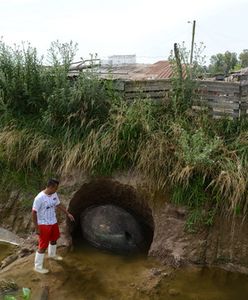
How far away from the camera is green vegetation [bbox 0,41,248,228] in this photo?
6.86 meters

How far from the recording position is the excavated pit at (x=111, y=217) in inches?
289

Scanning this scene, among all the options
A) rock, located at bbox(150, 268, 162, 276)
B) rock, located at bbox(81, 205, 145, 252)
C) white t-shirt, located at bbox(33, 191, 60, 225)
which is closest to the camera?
white t-shirt, located at bbox(33, 191, 60, 225)

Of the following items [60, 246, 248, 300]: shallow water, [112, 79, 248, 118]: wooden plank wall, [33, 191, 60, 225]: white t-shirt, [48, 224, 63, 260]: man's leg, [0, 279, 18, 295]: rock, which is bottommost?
[60, 246, 248, 300]: shallow water

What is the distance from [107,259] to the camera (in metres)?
6.98

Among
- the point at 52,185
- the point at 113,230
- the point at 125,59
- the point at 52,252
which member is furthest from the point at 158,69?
the point at 52,252

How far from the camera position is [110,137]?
7590 millimetres

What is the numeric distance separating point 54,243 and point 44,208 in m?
0.64

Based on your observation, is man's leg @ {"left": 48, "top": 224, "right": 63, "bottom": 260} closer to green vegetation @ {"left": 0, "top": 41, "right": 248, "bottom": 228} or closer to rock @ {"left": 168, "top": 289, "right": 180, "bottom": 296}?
green vegetation @ {"left": 0, "top": 41, "right": 248, "bottom": 228}

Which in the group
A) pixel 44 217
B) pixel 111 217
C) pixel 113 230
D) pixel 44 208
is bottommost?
pixel 113 230

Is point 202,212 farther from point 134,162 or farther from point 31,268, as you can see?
point 31,268

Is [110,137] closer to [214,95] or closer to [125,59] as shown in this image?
[214,95]

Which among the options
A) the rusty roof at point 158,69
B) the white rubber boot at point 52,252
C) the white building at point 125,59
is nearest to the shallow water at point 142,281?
the white rubber boot at point 52,252

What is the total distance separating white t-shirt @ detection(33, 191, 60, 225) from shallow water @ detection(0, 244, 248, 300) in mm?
666

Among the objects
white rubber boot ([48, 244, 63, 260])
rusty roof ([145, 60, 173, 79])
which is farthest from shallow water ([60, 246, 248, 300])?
rusty roof ([145, 60, 173, 79])
